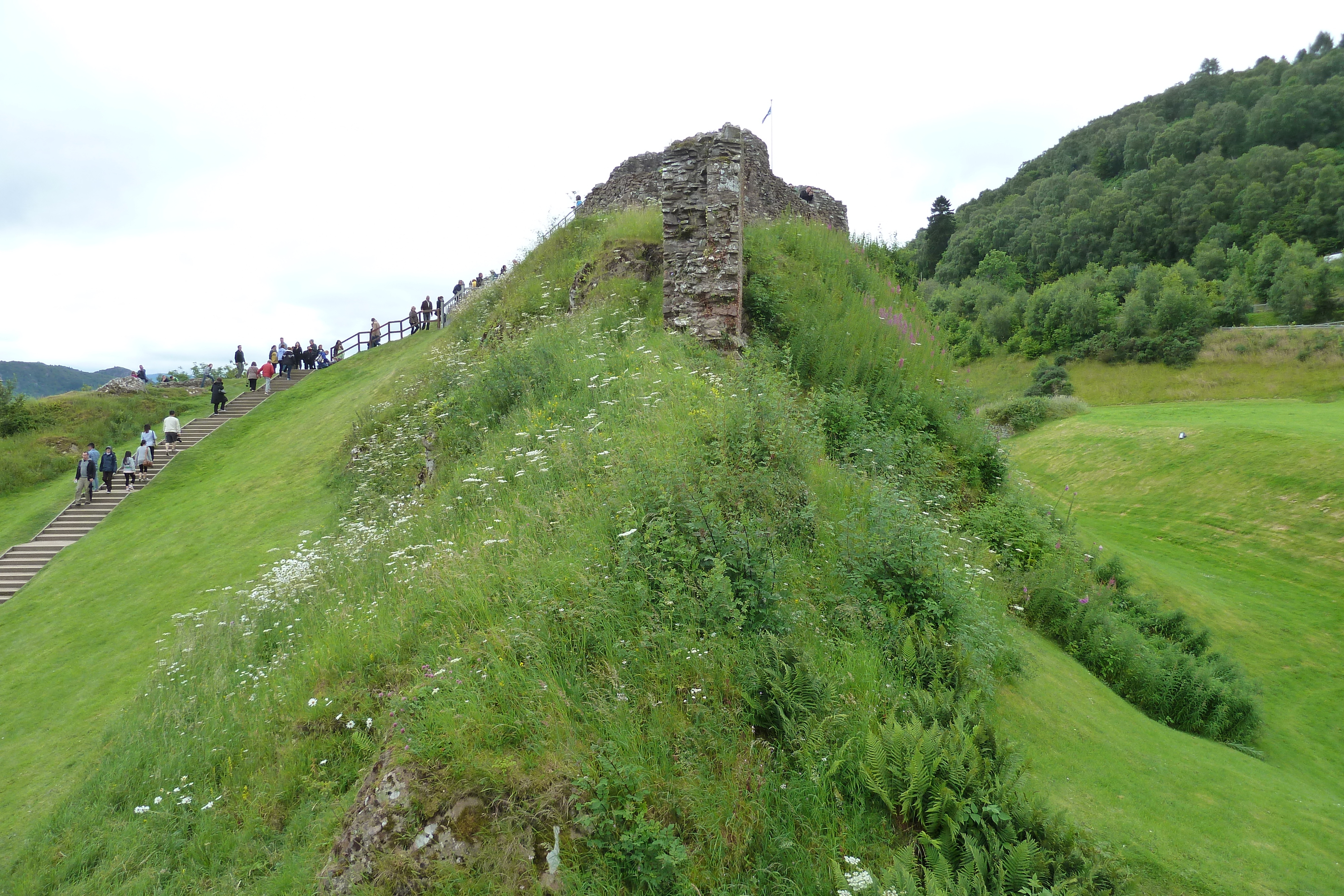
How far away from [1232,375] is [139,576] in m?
52.2

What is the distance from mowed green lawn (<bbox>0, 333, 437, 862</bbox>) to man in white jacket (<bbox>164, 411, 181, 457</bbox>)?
0.50m

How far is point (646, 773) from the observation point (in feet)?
12.5

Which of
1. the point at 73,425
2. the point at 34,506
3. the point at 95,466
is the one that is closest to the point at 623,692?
the point at 95,466

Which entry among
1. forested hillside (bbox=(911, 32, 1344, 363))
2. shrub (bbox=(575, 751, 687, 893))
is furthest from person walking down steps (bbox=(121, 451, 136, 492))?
forested hillside (bbox=(911, 32, 1344, 363))

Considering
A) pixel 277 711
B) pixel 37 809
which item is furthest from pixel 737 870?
pixel 37 809

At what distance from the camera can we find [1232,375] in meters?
39.8

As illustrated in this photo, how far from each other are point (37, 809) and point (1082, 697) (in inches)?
403

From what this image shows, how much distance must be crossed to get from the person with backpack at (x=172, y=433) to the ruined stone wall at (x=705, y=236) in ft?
51.5

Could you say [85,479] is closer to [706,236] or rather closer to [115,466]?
[115,466]

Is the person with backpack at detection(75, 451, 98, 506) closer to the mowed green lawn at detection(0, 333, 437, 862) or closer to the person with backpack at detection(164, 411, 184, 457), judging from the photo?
the mowed green lawn at detection(0, 333, 437, 862)

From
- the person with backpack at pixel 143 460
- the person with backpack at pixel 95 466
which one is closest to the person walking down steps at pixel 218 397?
the person with backpack at pixel 95 466

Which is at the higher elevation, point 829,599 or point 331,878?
point 829,599

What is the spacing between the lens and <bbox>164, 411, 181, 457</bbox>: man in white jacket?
1844cm

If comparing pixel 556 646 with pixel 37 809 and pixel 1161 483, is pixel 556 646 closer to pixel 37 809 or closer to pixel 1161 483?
pixel 37 809
